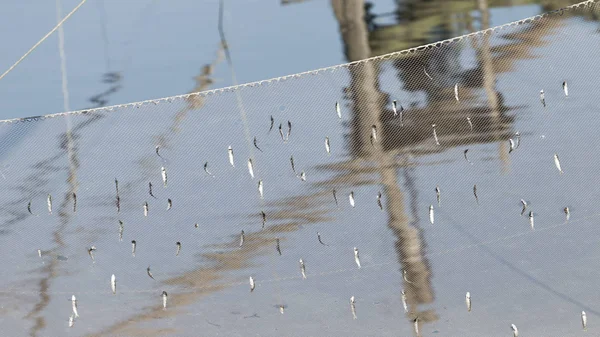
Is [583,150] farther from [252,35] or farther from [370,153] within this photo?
[252,35]

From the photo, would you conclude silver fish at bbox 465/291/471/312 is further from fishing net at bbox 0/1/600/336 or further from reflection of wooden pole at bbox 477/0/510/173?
reflection of wooden pole at bbox 477/0/510/173

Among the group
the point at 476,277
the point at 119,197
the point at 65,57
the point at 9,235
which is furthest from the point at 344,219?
the point at 65,57

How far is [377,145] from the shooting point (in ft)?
38.4

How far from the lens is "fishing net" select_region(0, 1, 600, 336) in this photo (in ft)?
29.0

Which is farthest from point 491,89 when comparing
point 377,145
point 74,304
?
point 74,304

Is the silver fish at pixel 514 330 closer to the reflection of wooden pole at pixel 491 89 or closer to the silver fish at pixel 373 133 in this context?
the reflection of wooden pole at pixel 491 89

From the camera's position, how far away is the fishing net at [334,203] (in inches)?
348

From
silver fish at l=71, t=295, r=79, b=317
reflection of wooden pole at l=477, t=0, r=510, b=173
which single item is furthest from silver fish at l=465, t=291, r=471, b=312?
silver fish at l=71, t=295, r=79, b=317

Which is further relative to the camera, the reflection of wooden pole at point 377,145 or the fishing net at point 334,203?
the reflection of wooden pole at point 377,145

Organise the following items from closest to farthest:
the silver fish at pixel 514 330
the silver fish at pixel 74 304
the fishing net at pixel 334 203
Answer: the silver fish at pixel 514 330, the silver fish at pixel 74 304, the fishing net at pixel 334 203

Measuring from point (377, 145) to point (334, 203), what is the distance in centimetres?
140

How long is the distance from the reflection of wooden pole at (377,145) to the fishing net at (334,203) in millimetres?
25

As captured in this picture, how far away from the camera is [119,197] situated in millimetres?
11062

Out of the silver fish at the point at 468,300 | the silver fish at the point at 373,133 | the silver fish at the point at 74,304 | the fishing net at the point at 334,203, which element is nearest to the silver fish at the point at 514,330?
the fishing net at the point at 334,203
